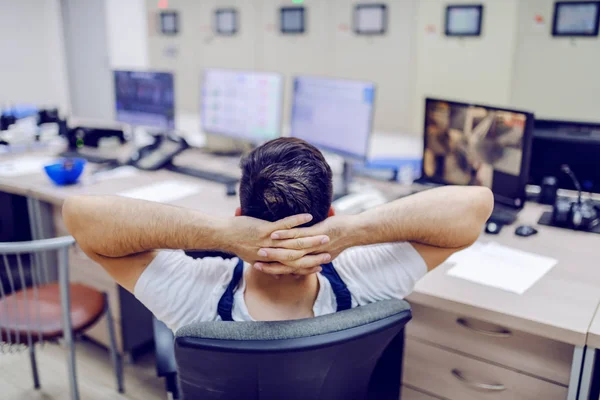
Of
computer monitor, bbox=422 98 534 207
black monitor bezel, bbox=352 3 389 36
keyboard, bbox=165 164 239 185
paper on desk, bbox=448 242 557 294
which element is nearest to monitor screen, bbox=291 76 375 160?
computer monitor, bbox=422 98 534 207

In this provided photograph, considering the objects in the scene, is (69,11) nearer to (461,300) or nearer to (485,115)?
(485,115)

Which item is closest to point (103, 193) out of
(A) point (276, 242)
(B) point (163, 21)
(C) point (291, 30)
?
(A) point (276, 242)

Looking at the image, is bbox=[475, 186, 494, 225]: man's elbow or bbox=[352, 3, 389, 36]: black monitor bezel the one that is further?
bbox=[352, 3, 389, 36]: black monitor bezel

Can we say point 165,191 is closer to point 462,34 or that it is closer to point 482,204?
point 482,204

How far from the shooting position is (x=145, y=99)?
2932 mm

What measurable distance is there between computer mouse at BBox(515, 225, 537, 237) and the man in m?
0.71

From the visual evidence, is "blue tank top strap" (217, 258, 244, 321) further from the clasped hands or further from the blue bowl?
the blue bowl

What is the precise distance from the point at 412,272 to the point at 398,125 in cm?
370

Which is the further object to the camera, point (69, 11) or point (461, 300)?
point (69, 11)

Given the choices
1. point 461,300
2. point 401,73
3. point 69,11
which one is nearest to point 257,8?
point 401,73

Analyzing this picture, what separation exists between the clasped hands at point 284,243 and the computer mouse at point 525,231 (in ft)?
3.26

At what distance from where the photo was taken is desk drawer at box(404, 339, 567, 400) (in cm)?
137

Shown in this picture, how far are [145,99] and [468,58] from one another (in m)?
2.51

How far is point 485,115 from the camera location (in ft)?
6.15
